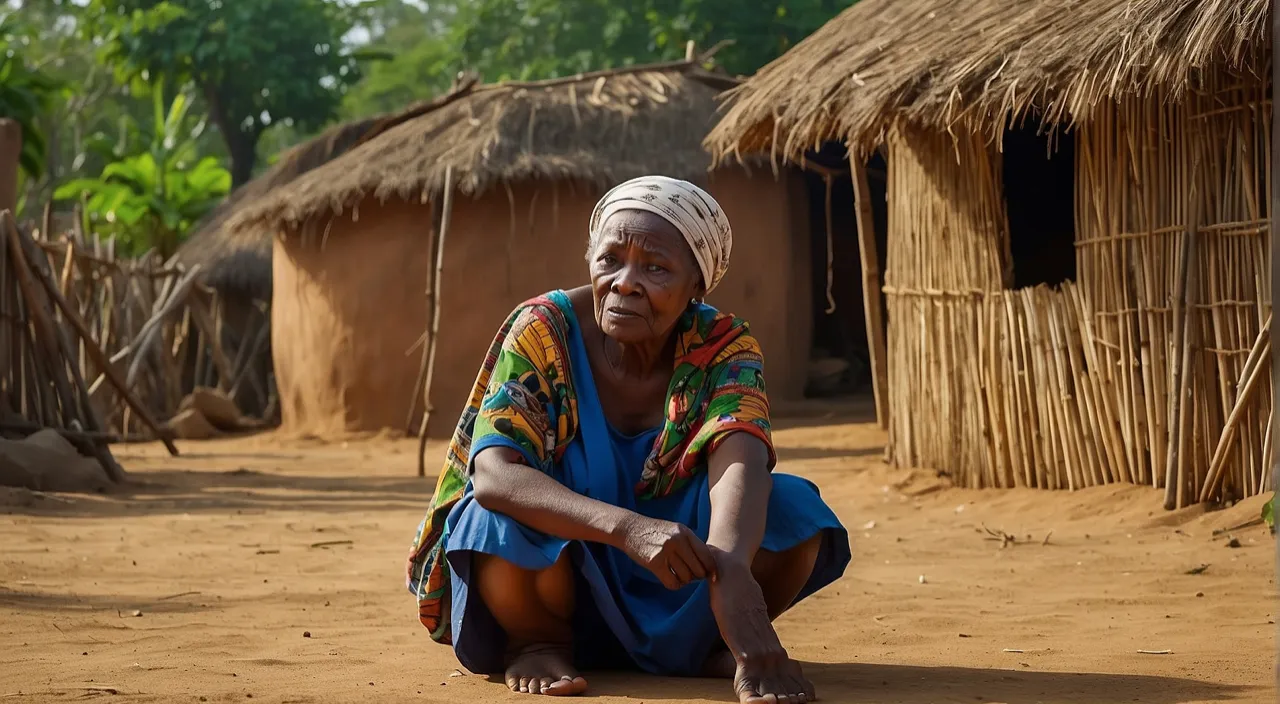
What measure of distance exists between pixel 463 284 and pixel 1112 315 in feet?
18.9

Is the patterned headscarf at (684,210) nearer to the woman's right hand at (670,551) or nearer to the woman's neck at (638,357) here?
the woman's neck at (638,357)

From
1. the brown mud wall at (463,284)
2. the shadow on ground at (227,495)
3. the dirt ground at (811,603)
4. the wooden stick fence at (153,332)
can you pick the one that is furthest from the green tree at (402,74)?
the dirt ground at (811,603)

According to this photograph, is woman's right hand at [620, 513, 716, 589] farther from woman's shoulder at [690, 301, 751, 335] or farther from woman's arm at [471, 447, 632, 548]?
woman's shoulder at [690, 301, 751, 335]

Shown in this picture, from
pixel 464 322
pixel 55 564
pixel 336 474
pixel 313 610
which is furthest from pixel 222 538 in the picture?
pixel 464 322

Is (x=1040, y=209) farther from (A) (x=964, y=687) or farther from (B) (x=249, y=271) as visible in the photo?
(B) (x=249, y=271)

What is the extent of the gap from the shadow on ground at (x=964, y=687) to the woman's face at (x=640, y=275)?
0.68 m

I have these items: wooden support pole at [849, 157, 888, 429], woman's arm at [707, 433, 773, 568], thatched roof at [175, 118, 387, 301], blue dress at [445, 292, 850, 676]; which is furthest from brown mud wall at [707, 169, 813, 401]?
woman's arm at [707, 433, 773, 568]

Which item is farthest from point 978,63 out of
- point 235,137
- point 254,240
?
point 235,137

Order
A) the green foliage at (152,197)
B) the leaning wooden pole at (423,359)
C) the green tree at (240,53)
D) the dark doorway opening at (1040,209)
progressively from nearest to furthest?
the dark doorway opening at (1040,209)
the leaning wooden pole at (423,359)
the green foliage at (152,197)
the green tree at (240,53)

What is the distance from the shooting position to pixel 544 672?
277 cm

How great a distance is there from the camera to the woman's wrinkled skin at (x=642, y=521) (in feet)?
8.34

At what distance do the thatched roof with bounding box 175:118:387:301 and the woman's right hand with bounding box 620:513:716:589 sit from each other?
11791 millimetres

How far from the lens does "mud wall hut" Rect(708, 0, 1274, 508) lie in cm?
523

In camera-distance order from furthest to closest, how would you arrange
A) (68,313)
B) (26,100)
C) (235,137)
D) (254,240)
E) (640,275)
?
(235,137) < (26,100) < (254,240) < (68,313) < (640,275)
